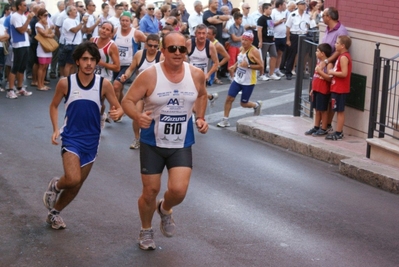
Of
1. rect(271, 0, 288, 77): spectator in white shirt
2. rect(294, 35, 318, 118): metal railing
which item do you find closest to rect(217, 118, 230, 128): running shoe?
rect(294, 35, 318, 118): metal railing

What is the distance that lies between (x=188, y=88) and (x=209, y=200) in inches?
91.6

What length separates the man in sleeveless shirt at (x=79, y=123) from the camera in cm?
718

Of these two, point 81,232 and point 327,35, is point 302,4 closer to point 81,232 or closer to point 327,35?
point 327,35

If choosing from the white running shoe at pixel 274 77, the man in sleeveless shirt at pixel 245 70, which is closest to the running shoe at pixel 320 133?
the man in sleeveless shirt at pixel 245 70

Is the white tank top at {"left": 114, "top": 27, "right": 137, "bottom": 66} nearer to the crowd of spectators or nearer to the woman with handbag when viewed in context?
the crowd of spectators

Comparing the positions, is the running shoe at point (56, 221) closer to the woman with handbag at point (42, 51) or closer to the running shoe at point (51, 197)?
the running shoe at point (51, 197)

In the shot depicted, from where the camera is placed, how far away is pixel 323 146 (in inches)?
449

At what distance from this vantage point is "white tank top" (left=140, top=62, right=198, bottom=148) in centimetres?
659

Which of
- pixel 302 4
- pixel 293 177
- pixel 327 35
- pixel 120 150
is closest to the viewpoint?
pixel 293 177

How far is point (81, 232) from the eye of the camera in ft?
24.1

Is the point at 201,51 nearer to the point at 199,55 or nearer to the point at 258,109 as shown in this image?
the point at 199,55

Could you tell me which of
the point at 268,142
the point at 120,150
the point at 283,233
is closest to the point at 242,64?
the point at 268,142

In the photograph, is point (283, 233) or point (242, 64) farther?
point (242, 64)

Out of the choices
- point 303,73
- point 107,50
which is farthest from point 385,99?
point 107,50
